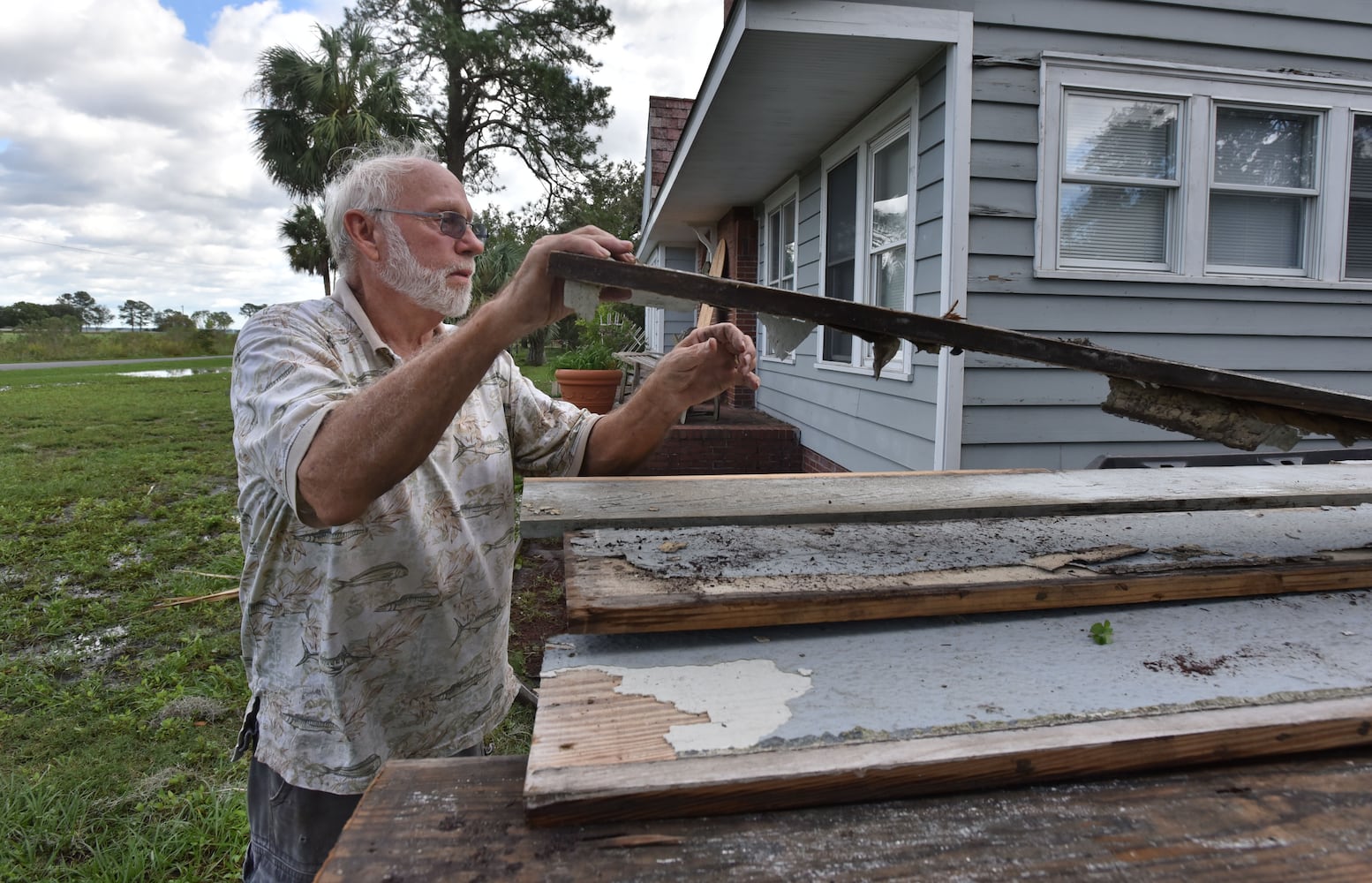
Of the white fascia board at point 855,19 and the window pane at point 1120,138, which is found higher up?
the white fascia board at point 855,19

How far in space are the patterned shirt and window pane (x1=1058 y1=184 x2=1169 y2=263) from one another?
12.3ft

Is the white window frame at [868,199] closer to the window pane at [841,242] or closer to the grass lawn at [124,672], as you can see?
the window pane at [841,242]

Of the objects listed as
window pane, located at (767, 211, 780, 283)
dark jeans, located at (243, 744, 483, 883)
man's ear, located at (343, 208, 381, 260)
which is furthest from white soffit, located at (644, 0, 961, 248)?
dark jeans, located at (243, 744, 483, 883)

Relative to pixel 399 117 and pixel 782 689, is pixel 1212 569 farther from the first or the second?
pixel 399 117

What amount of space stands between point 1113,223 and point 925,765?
14.9ft

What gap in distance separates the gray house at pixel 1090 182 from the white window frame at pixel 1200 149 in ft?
0.04

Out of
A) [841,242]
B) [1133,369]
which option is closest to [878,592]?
[1133,369]

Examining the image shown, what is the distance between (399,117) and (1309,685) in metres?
19.7

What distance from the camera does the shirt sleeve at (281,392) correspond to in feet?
3.85

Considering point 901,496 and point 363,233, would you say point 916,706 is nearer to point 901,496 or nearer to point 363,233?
point 901,496

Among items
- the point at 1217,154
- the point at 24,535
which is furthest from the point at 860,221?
the point at 24,535

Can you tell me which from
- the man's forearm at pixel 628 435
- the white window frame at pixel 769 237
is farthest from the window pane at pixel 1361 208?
the man's forearm at pixel 628 435

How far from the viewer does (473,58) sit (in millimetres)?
18656

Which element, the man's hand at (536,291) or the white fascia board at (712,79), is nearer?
the man's hand at (536,291)
